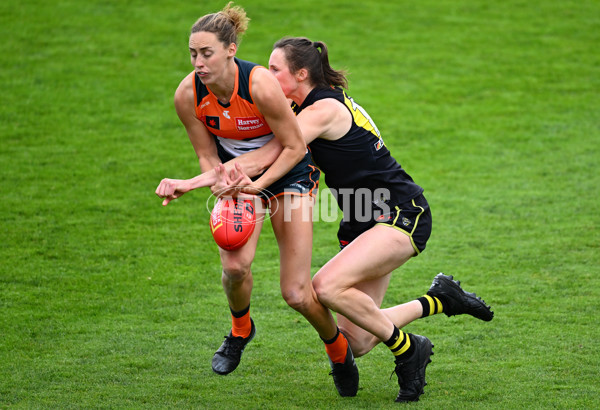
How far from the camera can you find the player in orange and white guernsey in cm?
433

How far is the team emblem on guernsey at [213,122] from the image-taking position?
179 inches

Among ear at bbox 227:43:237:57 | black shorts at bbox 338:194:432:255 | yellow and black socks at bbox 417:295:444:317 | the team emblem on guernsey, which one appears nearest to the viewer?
ear at bbox 227:43:237:57

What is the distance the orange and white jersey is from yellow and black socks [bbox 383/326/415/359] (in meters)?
1.47

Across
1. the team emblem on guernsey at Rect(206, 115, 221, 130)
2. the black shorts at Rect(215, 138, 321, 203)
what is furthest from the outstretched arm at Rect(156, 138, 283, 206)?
the team emblem on guernsey at Rect(206, 115, 221, 130)

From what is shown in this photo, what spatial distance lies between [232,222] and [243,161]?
1.27 ft

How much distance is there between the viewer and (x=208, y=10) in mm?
14078

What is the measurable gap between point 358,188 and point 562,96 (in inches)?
336

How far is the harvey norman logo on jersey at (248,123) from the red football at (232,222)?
1.47 ft

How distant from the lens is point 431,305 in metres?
5.05

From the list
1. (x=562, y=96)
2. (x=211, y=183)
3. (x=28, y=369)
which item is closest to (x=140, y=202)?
(x=28, y=369)

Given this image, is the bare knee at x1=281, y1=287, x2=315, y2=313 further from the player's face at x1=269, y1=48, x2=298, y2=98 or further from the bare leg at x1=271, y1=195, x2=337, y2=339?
the player's face at x1=269, y1=48, x2=298, y2=98

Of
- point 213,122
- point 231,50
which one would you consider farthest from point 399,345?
point 231,50

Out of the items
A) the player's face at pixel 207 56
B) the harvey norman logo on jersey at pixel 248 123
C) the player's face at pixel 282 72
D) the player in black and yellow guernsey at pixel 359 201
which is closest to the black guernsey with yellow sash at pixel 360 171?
the player in black and yellow guernsey at pixel 359 201

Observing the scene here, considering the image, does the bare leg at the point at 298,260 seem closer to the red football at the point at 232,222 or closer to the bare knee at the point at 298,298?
the bare knee at the point at 298,298
